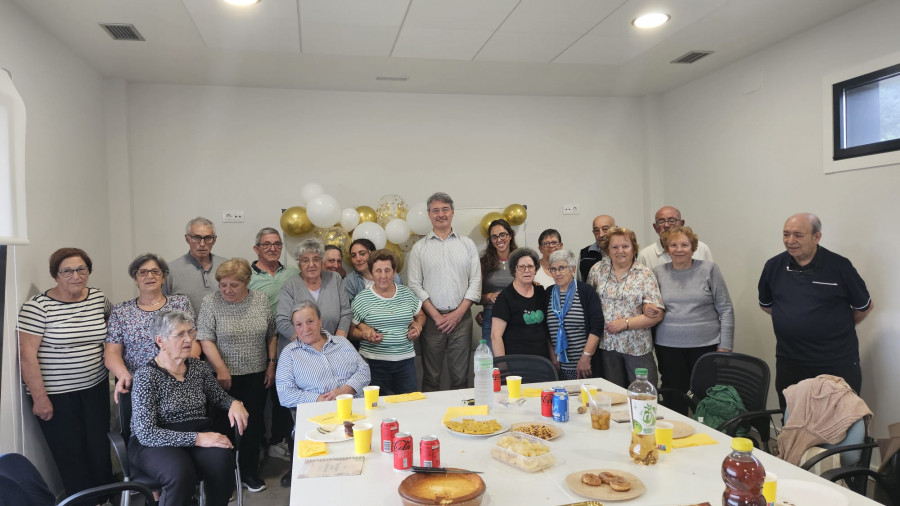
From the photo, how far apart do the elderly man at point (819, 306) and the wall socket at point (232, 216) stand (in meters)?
4.27

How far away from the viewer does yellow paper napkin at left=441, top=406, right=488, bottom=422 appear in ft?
8.01

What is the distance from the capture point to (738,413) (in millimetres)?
2887

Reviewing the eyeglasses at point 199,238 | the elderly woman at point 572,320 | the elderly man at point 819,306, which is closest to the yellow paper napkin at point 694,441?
the elderly woman at point 572,320

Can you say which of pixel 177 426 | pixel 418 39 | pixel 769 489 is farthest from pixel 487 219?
pixel 769 489

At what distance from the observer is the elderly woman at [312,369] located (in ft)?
9.87

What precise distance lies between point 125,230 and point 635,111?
498cm

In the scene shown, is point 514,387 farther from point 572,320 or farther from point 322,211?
point 322,211

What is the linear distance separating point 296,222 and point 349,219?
0.45m

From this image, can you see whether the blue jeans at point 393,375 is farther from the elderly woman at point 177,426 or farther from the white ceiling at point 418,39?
the white ceiling at point 418,39

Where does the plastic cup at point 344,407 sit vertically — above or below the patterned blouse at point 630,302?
below

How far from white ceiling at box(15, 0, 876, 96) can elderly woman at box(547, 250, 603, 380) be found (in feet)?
5.21

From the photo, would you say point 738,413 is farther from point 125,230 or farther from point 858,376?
point 125,230

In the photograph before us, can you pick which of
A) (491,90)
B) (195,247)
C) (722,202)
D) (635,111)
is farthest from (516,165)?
(195,247)

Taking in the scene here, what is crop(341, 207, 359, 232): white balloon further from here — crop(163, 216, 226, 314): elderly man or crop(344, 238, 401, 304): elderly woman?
crop(163, 216, 226, 314): elderly man
